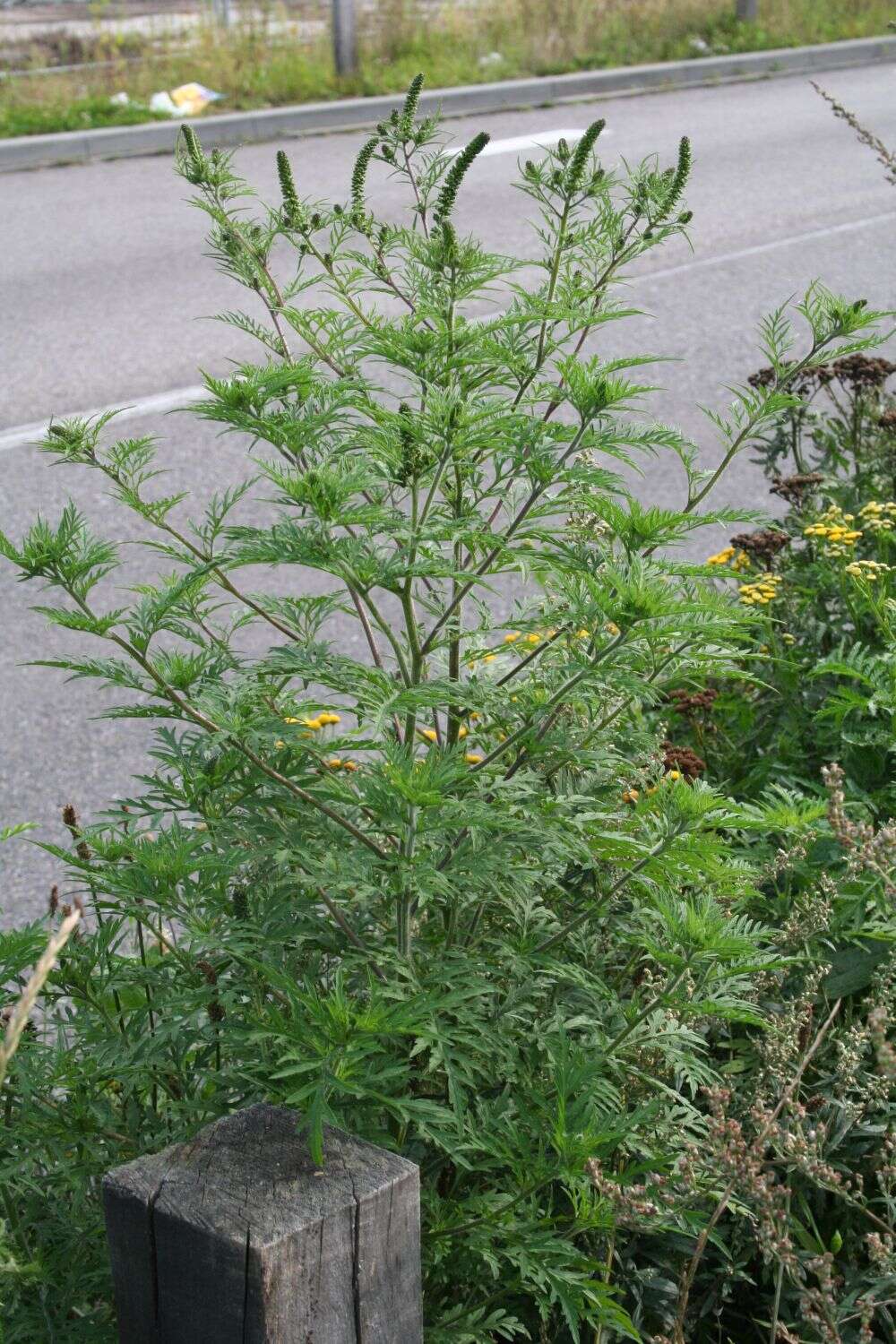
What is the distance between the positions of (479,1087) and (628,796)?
0.73 m

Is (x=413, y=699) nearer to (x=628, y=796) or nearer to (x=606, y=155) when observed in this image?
(x=628, y=796)

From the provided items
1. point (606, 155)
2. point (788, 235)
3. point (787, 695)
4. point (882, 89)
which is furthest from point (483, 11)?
point (787, 695)

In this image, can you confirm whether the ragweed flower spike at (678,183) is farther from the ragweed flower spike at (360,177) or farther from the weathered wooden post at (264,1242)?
the weathered wooden post at (264,1242)

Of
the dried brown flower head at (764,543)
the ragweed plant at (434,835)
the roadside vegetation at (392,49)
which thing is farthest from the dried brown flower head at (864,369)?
the roadside vegetation at (392,49)

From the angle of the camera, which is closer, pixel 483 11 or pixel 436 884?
pixel 436 884

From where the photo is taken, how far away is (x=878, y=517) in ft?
11.6

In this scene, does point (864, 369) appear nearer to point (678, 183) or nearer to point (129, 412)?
point (678, 183)

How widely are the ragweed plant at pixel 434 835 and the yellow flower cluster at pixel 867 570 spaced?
3.18 feet

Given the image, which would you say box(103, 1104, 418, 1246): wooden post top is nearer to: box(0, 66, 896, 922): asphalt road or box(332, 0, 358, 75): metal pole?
box(0, 66, 896, 922): asphalt road

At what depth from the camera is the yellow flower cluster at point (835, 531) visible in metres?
3.39

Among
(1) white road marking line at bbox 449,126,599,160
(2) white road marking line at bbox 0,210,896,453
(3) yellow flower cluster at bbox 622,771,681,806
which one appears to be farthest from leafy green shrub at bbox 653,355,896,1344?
(1) white road marking line at bbox 449,126,599,160

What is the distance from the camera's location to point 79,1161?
2043 mm

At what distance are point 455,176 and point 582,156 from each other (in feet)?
0.79

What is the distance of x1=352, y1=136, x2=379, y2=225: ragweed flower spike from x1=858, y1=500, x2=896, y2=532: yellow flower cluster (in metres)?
1.59
